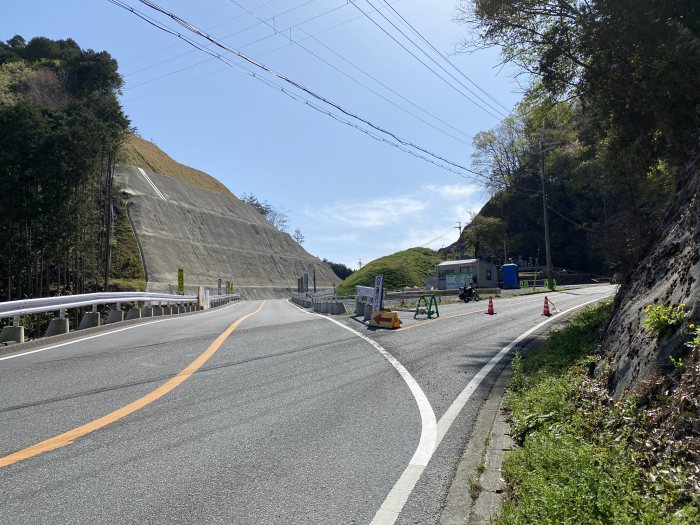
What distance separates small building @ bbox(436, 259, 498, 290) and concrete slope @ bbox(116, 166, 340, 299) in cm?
3004

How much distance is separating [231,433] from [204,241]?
229 ft

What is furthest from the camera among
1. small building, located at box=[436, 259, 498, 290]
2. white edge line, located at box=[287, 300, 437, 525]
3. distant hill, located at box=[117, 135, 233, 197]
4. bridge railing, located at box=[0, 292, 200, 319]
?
distant hill, located at box=[117, 135, 233, 197]

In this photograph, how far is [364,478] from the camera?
4.24 m

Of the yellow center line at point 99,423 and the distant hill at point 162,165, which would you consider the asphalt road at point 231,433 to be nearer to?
the yellow center line at point 99,423

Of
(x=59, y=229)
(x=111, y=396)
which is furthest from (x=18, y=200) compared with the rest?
(x=111, y=396)

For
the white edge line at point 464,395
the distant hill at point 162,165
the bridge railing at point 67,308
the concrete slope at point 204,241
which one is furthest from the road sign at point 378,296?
the distant hill at point 162,165

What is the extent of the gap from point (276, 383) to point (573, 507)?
5186mm

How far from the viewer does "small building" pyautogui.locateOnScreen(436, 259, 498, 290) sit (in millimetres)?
49750

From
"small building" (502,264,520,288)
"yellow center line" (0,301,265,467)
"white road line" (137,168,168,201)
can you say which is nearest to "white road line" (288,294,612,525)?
"yellow center line" (0,301,265,467)

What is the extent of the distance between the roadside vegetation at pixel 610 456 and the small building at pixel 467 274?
4396 centimetres

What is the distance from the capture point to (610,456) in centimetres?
Answer: 385

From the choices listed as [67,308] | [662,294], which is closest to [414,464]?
[662,294]

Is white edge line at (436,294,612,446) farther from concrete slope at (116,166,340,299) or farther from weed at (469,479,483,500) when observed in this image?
concrete slope at (116,166,340,299)

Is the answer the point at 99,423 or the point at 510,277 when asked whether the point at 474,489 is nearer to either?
the point at 99,423
